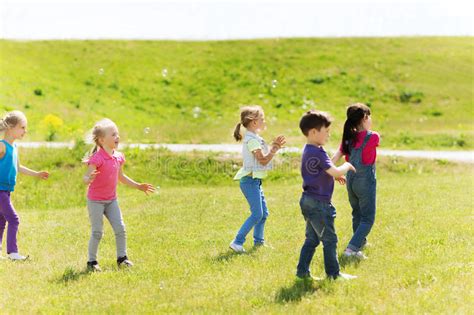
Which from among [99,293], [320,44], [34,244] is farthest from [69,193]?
[320,44]

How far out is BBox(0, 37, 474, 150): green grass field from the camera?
30562 mm

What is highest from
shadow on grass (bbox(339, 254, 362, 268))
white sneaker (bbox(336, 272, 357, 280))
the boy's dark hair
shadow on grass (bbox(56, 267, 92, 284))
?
the boy's dark hair

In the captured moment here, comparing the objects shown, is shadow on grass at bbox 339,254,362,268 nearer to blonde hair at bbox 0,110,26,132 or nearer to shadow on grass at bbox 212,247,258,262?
shadow on grass at bbox 212,247,258,262

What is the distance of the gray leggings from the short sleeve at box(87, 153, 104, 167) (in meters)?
0.54

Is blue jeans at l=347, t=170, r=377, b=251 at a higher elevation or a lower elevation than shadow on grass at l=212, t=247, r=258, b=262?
higher

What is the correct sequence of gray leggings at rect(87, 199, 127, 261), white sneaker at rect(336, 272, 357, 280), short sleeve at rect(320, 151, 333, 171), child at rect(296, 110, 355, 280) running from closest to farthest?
short sleeve at rect(320, 151, 333, 171)
child at rect(296, 110, 355, 280)
white sneaker at rect(336, 272, 357, 280)
gray leggings at rect(87, 199, 127, 261)

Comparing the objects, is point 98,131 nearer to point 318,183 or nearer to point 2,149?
point 2,149

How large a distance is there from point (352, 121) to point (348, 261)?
1.94m

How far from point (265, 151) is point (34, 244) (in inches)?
171

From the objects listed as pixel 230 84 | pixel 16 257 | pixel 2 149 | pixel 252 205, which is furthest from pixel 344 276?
pixel 230 84

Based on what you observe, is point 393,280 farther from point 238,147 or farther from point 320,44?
point 320,44

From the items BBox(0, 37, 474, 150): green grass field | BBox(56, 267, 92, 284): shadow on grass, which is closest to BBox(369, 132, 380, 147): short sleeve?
BBox(56, 267, 92, 284): shadow on grass

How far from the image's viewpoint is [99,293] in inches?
292

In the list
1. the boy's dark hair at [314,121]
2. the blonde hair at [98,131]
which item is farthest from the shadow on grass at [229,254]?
the boy's dark hair at [314,121]
